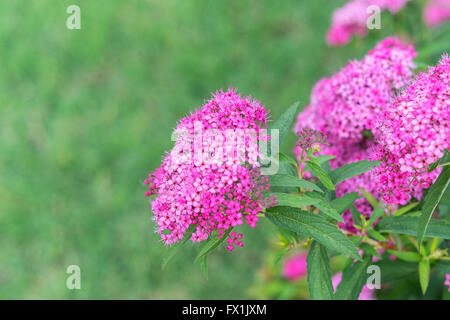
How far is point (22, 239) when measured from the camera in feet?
13.2

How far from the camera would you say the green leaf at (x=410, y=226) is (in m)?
1.47

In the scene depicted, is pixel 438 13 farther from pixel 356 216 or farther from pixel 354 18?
pixel 356 216

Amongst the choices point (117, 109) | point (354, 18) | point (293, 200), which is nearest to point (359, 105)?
point (293, 200)

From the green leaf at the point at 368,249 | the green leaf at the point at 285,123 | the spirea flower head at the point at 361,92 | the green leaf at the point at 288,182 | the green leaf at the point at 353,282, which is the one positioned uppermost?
the spirea flower head at the point at 361,92

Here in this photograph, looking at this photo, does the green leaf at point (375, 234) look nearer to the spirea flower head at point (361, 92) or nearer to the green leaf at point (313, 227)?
the green leaf at point (313, 227)

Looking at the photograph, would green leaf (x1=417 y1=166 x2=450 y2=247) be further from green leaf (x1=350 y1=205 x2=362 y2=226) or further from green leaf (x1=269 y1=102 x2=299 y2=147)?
green leaf (x1=269 y1=102 x2=299 y2=147)

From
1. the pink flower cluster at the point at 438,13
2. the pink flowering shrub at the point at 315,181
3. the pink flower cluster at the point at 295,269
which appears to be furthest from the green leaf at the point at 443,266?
the pink flower cluster at the point at 438,13

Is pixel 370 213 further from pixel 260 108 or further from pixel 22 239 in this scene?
pixel 22 239

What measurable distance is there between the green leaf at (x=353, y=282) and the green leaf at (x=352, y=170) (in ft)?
1.01

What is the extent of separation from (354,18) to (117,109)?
2363 mm

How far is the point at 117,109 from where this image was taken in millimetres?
4668

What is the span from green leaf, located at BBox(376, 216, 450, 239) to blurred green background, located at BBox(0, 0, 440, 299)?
1933 millimetres

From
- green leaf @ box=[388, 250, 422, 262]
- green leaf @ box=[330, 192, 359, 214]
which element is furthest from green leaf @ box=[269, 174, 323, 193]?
green leaf @ box=[388, 250, 422, 262]

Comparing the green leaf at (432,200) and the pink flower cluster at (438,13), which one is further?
the pink flower cluster at (438,13)
